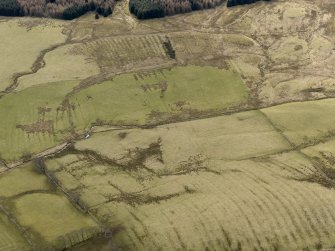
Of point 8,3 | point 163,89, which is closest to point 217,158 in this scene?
point 163,89

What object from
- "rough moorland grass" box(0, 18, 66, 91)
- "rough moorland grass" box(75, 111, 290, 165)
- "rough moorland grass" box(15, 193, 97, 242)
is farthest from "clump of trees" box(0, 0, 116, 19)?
"rough moorland grass" box(15, 193, 97, 242)

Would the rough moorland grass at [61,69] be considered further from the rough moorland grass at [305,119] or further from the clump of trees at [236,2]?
the clump of trees at [236,2]

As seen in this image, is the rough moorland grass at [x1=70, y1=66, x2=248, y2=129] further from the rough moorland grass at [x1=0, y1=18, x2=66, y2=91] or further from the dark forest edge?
the dark forest edge

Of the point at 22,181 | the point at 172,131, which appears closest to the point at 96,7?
the point at 172,131

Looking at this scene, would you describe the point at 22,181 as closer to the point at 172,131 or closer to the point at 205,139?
the point at 172,131

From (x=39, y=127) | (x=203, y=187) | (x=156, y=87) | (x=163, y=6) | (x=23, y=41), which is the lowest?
(x=39, y=127)

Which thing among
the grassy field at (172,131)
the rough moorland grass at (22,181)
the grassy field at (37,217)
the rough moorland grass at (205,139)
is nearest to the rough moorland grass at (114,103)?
the grassy field at (172,131)
